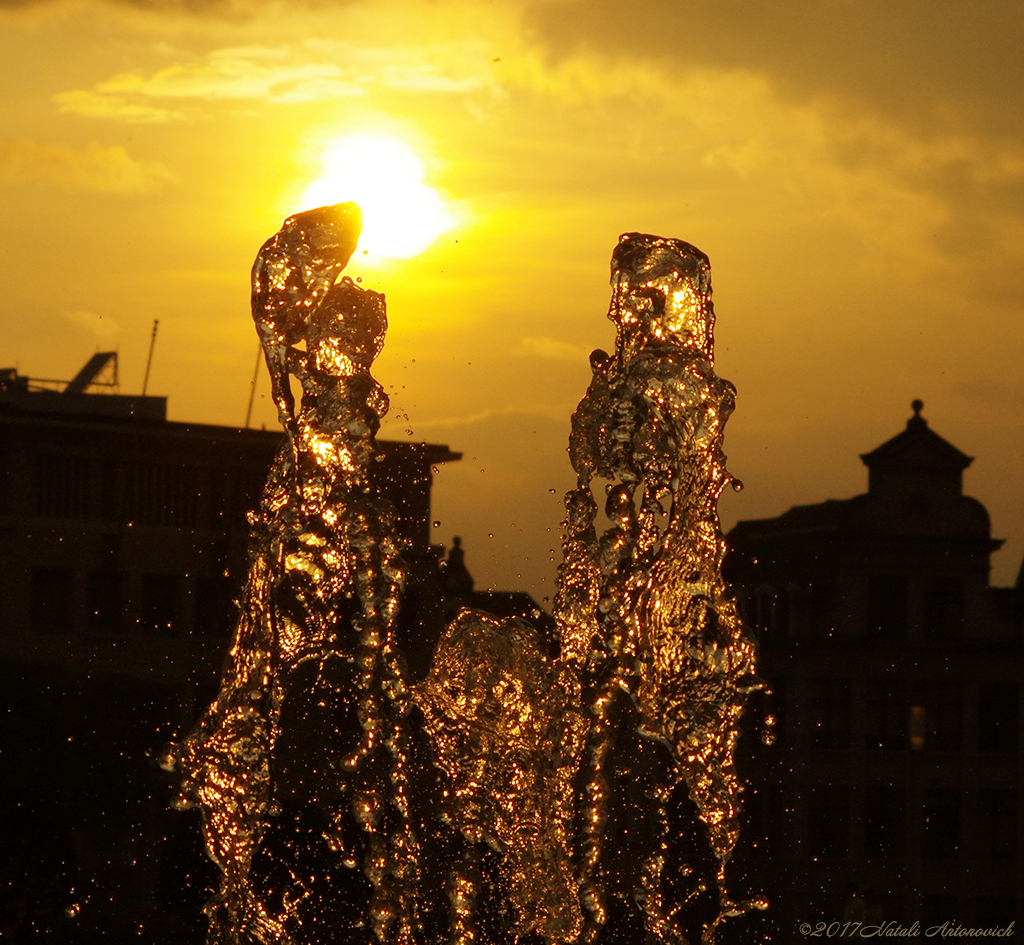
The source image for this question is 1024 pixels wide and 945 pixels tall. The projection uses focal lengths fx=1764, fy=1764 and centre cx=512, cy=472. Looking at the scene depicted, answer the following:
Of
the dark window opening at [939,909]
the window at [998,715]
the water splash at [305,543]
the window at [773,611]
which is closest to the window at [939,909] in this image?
the dark window opening at [939,909]

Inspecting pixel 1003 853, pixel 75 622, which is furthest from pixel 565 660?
pixel 1003 853

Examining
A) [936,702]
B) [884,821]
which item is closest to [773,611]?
[936,702]

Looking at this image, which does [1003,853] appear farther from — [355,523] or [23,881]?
[355,523]

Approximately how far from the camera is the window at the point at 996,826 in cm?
4475

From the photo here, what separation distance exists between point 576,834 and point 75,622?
3077 cm

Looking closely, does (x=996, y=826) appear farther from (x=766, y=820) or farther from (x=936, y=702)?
(x=766, y=820)

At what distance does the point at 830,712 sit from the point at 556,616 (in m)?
33.5

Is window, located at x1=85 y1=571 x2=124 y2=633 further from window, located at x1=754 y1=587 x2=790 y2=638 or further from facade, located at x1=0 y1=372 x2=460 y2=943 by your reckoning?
window, located at x1=754 y1=587 x2=790 y2=638

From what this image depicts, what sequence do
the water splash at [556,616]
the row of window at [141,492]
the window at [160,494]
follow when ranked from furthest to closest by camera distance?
the window at [160,494] < the row of window at [141,492] < the water splash at [556,616]

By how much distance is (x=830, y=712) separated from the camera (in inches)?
1805

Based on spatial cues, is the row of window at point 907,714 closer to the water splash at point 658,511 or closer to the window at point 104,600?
the window at point 104,600

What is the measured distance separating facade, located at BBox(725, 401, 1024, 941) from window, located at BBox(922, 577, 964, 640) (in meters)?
0.04

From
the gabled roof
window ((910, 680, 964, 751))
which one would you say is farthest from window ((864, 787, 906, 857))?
the gabled roof

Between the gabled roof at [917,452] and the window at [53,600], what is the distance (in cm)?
2088
